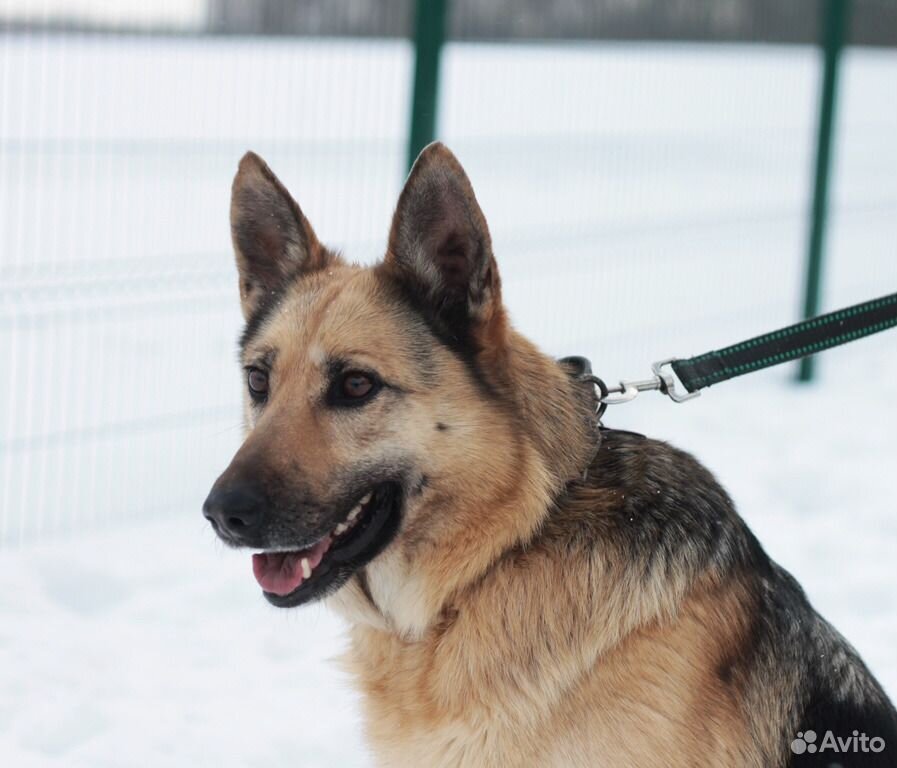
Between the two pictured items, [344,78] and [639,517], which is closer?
[639,517]

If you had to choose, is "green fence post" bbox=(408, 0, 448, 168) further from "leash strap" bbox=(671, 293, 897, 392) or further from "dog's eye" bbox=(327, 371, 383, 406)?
"dog's eye" bbox=(327, 371, 383, 406)

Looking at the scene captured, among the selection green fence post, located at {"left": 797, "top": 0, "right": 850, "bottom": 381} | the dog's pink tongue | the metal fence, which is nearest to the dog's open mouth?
the dog's pink tongue

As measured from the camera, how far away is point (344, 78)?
5516mm

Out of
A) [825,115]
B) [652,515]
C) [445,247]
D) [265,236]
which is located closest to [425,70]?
[265,236]

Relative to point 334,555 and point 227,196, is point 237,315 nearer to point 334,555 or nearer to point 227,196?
point 227,196

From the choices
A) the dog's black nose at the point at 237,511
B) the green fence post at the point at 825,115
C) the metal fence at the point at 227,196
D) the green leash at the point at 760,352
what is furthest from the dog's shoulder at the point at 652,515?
the green fence post at the point at 825,115

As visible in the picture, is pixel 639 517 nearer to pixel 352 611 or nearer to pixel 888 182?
pixel 352 611

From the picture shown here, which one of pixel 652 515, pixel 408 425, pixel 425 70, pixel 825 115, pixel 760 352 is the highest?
pixel 425 70

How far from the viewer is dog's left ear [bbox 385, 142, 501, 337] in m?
2.62

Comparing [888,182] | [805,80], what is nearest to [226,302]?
[805,80]

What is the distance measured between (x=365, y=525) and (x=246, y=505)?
0.32m

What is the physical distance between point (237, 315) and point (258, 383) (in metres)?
3.62

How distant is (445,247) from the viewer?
2756mm

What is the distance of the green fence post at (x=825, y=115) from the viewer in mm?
7957
